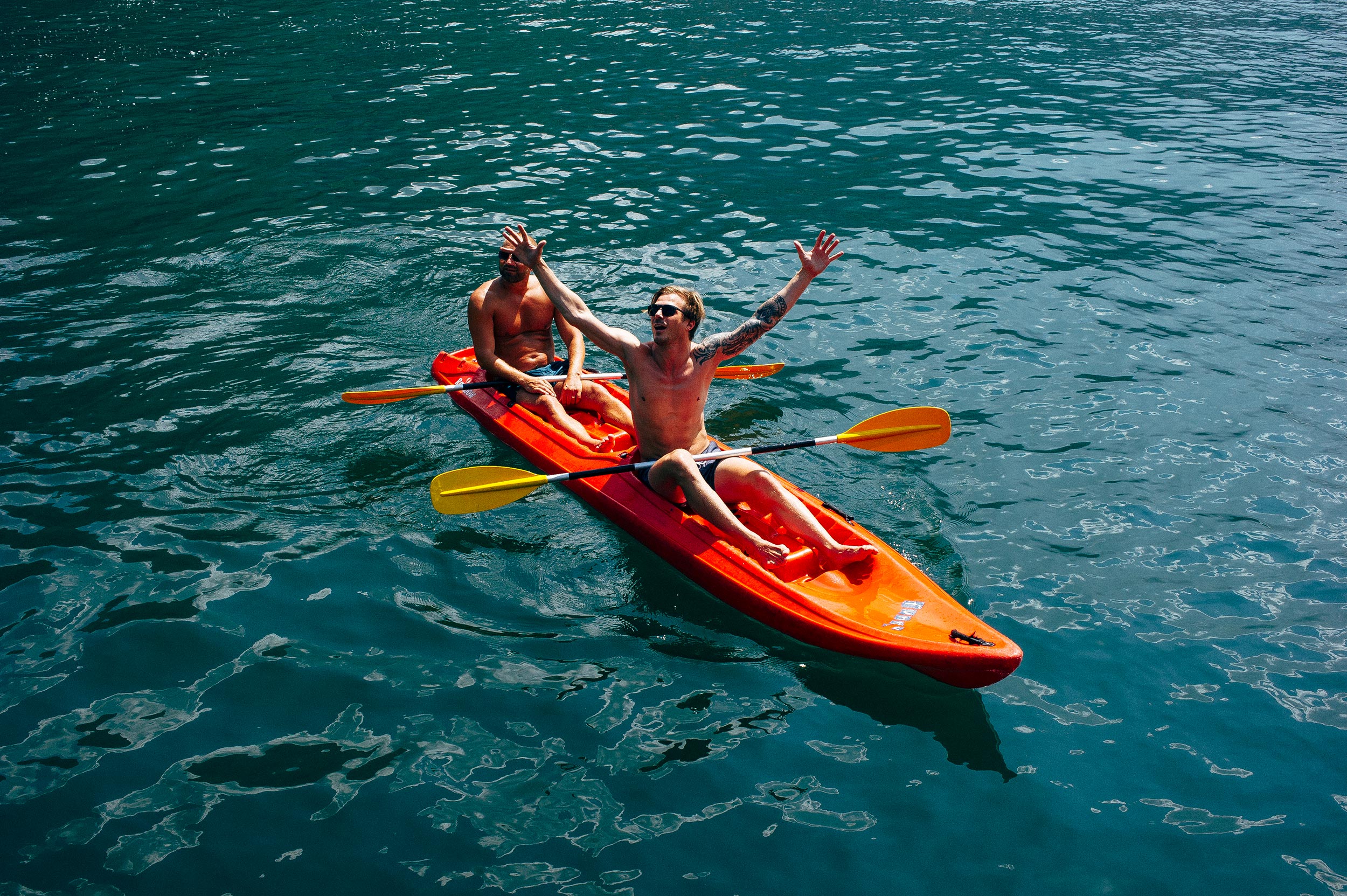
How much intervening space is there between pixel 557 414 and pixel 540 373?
0.79 metres

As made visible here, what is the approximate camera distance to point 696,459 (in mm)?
6430

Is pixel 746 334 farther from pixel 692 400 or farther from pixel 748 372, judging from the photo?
pixel 748 372

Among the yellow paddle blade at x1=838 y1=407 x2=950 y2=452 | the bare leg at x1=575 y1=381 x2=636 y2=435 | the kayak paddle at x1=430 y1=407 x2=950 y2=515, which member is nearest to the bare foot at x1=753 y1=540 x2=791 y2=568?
the kayak paddle at x1=430 y1=407 x2=950 y2=515

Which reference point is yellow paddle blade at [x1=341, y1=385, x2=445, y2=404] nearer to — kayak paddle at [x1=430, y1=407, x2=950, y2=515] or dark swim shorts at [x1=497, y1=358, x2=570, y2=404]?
dark swim shorts at [x1=497, y1=358, x2=570, y2=404]

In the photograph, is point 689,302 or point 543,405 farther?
point 543,405

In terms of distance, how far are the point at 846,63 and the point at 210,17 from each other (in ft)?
54.9

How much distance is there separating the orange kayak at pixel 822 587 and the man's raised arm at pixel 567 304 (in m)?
1.00

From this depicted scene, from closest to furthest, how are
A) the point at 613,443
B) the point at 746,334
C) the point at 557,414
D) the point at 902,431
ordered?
1. the point at 746,334
2. the point at 902,431
3. the point at 613,443
4. the point at 557,414

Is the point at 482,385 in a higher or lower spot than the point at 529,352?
lower

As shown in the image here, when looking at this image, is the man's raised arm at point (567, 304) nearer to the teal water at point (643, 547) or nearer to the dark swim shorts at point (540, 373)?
the teal water at point (643, 547)

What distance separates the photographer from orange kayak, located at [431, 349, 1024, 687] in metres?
5.23

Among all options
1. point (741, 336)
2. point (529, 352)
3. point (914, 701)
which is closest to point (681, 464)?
point (741, 336)

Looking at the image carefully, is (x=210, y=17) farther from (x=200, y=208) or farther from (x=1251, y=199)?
(x=1251, y=199)

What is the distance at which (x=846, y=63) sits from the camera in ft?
68.3
